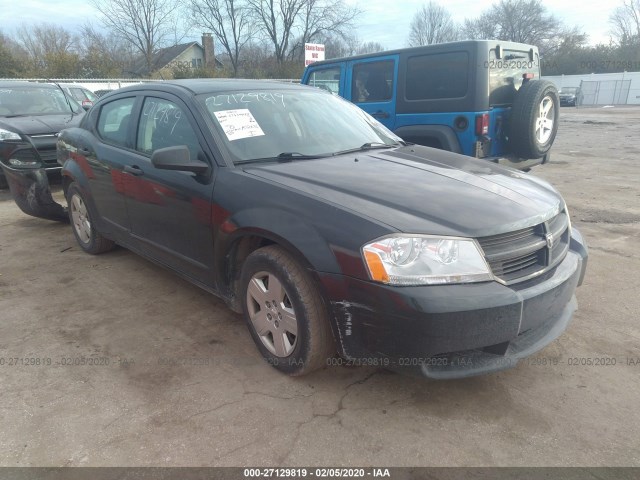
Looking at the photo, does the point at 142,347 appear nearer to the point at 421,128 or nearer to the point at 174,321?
the point at 174,321

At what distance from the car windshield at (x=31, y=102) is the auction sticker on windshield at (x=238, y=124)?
658 centimetres

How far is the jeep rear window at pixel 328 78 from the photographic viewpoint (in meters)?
7.40

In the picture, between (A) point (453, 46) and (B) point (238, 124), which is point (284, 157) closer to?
(B) point (238, 124)

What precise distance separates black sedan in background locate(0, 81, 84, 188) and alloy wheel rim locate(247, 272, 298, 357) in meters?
4.07

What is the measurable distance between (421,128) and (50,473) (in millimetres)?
5294

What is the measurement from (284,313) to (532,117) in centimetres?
453

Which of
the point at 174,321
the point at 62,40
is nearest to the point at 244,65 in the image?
the point at 62,40

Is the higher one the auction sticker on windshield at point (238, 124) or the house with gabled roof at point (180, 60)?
the house with gabled roof at point (180, 60)

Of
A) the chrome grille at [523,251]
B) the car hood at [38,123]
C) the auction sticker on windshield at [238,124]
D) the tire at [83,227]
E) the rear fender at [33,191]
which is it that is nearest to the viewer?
the chrome grille at [523,251]

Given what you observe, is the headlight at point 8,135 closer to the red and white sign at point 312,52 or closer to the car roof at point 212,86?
the car roof at point 212,86

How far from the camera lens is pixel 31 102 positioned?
8359mm

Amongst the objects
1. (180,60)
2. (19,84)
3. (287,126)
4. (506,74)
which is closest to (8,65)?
(180,60)

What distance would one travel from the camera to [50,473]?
6.91 feet

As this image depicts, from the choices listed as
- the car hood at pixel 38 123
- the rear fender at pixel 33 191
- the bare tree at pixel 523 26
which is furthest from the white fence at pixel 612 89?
the rear fender at pixel 33 191
